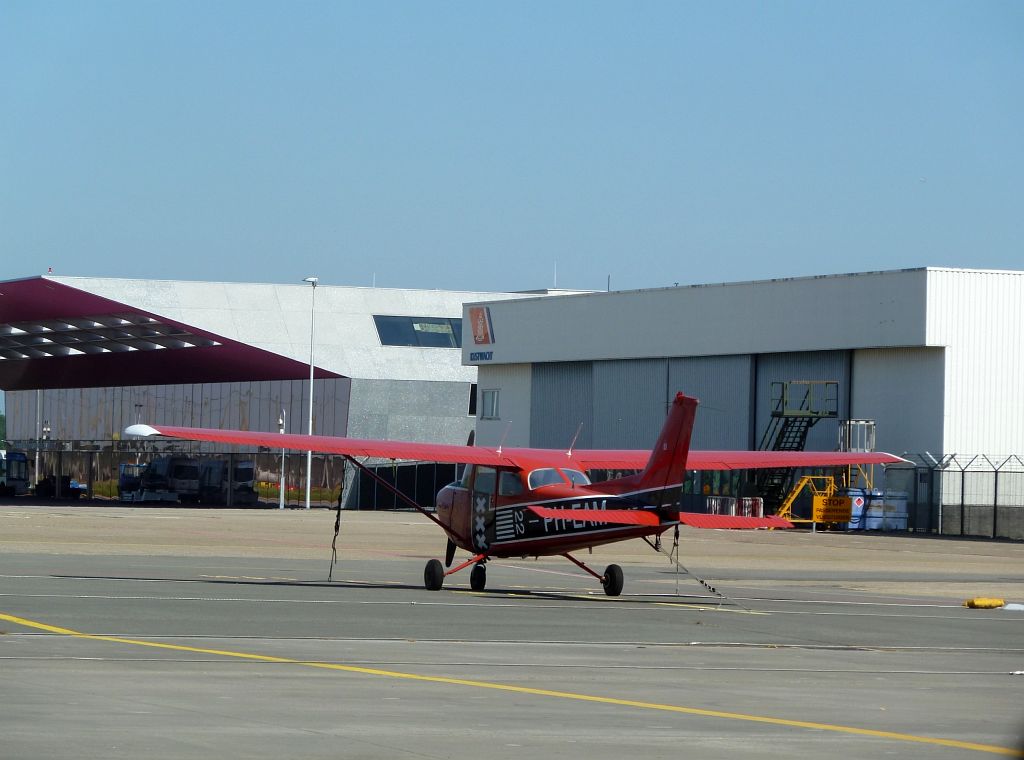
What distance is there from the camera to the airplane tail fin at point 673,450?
2211cm

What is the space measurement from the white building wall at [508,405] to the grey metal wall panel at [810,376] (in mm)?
14855

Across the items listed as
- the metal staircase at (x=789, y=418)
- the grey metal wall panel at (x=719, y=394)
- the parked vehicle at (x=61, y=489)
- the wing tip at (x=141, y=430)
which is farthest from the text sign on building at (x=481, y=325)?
the wing tip at (x=141, y=430)

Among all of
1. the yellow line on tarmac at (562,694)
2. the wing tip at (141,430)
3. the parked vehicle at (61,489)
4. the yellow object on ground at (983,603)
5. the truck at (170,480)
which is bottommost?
the parked vehicle at (61,489)

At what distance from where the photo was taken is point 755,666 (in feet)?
50.6

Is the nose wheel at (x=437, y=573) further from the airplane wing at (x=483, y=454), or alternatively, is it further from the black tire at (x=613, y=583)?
the black tire at (x=613, y=583)

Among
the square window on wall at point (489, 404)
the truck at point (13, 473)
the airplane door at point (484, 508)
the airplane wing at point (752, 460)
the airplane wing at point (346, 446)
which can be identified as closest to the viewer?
the airplane wing at point (346, 446)

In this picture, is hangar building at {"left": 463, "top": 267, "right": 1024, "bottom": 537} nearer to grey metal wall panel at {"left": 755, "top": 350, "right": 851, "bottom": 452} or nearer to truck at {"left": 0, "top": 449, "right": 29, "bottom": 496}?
grey metal wall panel at {"left": 755, "top": 350, "right": 851, "bottom": 452}

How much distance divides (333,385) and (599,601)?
58.8 meters

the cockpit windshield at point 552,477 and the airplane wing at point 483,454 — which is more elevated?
the airplane wing at point 483,454

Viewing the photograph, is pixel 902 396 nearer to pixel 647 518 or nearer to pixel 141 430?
pixel 647 518

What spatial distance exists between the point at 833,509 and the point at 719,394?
8.49 metres

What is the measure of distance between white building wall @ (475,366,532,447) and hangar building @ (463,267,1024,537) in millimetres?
153

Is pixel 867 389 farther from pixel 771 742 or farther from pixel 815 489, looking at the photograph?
pixel 771 742

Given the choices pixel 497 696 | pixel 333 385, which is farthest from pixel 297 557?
pixel 333 385
